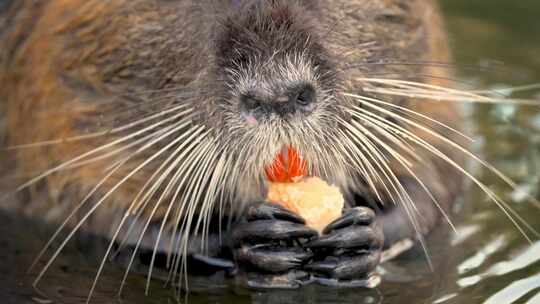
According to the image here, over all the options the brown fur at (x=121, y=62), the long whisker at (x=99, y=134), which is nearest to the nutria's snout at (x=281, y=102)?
the brown fur at (x=121, y=62)

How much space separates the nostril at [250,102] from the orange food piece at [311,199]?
510 mm

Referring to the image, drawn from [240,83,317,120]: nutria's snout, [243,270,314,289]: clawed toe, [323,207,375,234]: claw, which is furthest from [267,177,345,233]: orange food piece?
[240,83,317,120]: nutria's snout

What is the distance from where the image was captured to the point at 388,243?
4.21m

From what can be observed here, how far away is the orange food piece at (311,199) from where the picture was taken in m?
3.76

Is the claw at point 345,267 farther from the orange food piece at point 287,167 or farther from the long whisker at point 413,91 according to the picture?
the long whisker at point 413,91

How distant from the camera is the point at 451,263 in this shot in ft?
13.5

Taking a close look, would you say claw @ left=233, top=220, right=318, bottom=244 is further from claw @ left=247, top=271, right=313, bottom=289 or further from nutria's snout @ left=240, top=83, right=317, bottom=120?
nutria's snout @ left=240, top=83, right=317, bottom=120

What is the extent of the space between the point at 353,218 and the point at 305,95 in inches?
25.6

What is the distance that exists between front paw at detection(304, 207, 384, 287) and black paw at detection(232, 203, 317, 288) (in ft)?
0.14

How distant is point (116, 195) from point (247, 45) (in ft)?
3.17

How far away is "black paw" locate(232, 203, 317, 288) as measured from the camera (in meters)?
3.78

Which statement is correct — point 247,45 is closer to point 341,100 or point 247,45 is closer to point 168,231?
point 341,100

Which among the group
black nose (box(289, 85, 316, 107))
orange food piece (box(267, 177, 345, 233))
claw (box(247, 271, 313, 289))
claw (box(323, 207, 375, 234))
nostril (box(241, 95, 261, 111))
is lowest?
claw (box(247, 271, 313, 289))

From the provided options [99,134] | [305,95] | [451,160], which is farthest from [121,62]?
[451,160]
